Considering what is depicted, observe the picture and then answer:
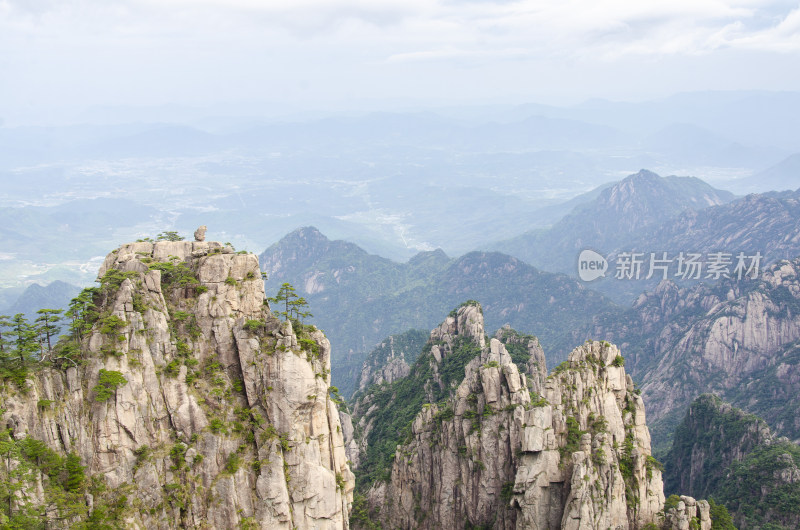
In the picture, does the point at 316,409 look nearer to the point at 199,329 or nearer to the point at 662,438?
the point at 199,329

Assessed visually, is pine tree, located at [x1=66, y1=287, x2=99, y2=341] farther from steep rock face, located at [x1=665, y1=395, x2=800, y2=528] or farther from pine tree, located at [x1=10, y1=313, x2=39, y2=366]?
steep rock face, located at [x1=665, y1=395, x2=800, y2=528]

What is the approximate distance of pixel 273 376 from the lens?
123 ft

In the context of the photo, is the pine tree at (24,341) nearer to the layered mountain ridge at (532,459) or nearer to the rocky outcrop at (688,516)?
the layered mountain ridge at (532,459)

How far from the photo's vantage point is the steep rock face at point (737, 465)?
218ft

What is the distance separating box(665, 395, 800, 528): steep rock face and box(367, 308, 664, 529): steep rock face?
85.4ft

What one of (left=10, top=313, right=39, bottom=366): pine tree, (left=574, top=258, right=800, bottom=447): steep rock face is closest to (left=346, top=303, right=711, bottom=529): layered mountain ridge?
(left=10, top=313, right=39, bottom=366): pine tree

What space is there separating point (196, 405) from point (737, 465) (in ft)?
233

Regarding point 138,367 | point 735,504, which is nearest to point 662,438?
point 735,504

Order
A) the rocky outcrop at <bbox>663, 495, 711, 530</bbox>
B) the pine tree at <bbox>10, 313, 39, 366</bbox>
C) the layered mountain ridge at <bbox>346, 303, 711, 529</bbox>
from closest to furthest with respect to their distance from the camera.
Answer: the pine tree at <bbox>10, 313, 39, 366</bbox> < the rocky outcrop at <bbox>663, 495, 711, 530</bbox> < the layered mountain ridge at <bbox>346, 303, 711, 529</bbox>

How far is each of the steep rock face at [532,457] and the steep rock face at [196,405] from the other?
16.6 meters

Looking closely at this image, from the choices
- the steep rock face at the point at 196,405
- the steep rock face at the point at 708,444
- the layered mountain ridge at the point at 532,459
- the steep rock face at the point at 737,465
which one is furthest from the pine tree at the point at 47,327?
the steep rock face at the point at 708,444

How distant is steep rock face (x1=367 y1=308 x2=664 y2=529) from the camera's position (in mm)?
46125

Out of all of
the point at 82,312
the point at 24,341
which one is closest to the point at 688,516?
the point at 82,312

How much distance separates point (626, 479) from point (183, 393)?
111 ft
